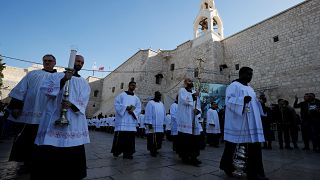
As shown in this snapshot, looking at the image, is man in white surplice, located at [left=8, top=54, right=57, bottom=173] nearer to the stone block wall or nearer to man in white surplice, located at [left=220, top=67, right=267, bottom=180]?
man in white surplice, located at [left=220, top=67, right=267, bottom=180]

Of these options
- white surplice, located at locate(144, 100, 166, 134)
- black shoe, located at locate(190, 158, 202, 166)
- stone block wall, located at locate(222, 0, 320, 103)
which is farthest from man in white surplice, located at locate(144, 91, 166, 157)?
stone block wall, located at locate(222, 0, 320, 103)

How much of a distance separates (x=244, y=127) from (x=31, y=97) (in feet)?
13.4

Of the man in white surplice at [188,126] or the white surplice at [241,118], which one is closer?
the white surplice at [241,118]

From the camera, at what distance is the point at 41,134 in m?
2.61

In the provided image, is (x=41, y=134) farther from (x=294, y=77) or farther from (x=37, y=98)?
(x=294, y=77)

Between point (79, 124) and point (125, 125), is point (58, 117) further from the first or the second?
point (125, 125)

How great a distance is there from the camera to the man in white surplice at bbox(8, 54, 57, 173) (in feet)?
11.9

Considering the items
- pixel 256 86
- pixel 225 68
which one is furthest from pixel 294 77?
pixel 225 68

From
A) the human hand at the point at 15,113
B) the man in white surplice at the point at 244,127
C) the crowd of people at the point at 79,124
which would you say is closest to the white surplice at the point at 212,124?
the crowd of people at the point at 79,124

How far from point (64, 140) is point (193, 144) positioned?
9.16 feet

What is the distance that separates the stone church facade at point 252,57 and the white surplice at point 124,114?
3552 mm

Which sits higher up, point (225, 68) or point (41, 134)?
point (225, 68)

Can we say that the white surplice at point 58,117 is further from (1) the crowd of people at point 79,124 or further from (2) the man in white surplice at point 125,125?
(2) the man in white surplice at point 125,125

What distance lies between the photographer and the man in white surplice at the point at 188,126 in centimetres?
441
